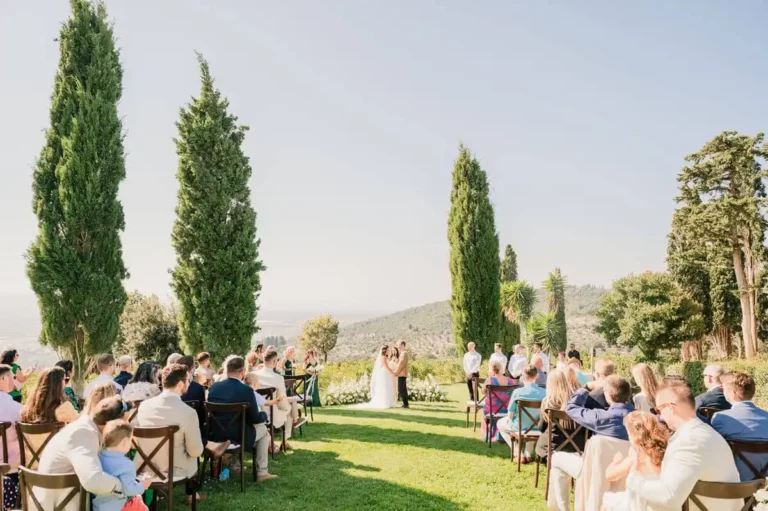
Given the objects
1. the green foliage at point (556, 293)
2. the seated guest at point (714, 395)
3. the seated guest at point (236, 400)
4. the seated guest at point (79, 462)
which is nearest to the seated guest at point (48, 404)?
the seated guest at point (79, 462)

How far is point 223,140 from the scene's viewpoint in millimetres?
14195

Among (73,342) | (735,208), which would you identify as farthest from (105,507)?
(735,208)

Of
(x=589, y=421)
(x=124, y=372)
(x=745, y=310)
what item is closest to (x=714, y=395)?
(x=589, y=421)

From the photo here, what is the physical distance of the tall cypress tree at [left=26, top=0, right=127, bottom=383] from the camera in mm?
11961

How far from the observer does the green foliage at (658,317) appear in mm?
36062

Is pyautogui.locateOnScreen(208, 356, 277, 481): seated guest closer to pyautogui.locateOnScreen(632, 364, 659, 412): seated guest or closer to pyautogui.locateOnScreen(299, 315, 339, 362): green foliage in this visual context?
pyautogui.locateOnScreen(632, 364, 659, 412): seated guest

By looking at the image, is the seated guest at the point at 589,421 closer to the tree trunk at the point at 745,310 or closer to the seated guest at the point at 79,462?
the seated guest at the point at 79,462

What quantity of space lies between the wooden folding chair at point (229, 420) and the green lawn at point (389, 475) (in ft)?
1.61

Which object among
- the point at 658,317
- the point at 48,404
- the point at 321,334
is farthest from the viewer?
the point at 321,334

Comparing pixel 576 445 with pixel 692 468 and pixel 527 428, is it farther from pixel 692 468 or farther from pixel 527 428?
pixel 692 468

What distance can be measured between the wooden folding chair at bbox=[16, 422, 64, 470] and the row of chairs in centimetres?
511

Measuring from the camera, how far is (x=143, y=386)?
651 cm

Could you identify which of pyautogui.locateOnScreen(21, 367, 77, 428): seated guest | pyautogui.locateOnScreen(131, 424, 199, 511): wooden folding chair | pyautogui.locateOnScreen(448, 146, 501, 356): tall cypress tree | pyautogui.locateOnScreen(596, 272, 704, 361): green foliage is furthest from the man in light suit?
pyautogui.locateOnScreen(596, 272, 704, 361): green foliage

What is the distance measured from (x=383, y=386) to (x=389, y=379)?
252mm
